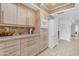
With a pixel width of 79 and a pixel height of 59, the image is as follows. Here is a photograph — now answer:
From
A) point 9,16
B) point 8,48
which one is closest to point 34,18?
point 9,16

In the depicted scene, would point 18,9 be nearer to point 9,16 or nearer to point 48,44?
point 9,16

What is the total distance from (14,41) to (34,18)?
2.30m

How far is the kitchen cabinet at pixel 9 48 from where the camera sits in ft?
8.47

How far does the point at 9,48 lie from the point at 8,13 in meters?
0.96

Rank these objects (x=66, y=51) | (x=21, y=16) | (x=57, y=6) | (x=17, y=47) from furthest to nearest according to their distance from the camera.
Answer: (x=21, y=16) → (x=66, y=51) → (x=57, y=6) → (x=17, y=47)

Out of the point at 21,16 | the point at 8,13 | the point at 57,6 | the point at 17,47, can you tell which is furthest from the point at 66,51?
the point at 8,13

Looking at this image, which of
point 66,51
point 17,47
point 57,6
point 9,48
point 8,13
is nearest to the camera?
point 9,48

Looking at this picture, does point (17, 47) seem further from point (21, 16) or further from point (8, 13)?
point (21, 16)

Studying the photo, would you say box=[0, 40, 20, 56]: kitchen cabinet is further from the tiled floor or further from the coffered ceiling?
the coffered ceiling

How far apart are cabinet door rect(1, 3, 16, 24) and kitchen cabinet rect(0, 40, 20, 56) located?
2.02ft

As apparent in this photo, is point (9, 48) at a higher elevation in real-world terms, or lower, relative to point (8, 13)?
lower

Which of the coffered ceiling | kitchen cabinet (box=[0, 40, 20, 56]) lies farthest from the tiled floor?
the coffered ceiling

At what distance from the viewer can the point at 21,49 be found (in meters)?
3.35

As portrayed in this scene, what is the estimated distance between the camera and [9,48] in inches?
110
